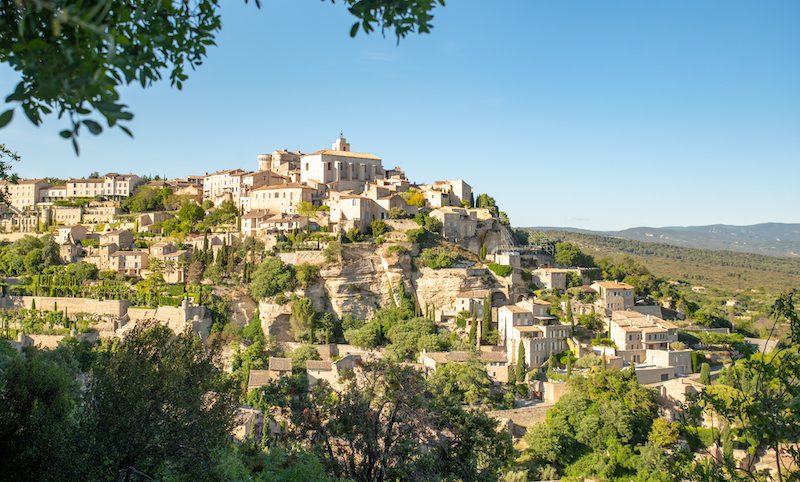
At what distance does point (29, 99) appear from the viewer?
294 cm

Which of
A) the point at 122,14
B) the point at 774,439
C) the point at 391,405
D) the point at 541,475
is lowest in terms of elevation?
the point at 541,475

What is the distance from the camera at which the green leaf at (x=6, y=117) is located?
268cm

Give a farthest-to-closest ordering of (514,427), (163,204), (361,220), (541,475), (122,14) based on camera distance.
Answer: (163,204), (361,220), (514,427), (541,475), (122,14)

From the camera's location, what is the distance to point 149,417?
848 cm

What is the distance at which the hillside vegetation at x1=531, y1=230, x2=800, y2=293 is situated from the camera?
86.7 m

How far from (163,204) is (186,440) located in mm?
43294

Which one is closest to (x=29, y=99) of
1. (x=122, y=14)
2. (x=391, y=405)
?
(x=122, y=14)

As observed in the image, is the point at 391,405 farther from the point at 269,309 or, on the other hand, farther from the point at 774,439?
the point at 269,309

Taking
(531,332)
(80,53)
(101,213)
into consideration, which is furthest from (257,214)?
(80,53)

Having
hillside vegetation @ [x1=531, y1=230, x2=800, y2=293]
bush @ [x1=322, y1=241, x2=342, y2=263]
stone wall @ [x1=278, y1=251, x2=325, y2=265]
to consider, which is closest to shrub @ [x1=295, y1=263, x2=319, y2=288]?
stone wall @ [x1=278, y1=251, x2=325, y2=265]

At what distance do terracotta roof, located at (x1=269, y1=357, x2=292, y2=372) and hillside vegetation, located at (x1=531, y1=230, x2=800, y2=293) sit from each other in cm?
4247

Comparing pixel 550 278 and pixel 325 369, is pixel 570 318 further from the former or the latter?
pixel 325 369

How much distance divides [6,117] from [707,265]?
122 metres

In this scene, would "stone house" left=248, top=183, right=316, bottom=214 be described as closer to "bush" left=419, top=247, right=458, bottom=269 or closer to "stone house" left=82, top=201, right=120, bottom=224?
"bush" left=419, top=247, right=458, bottom=269
